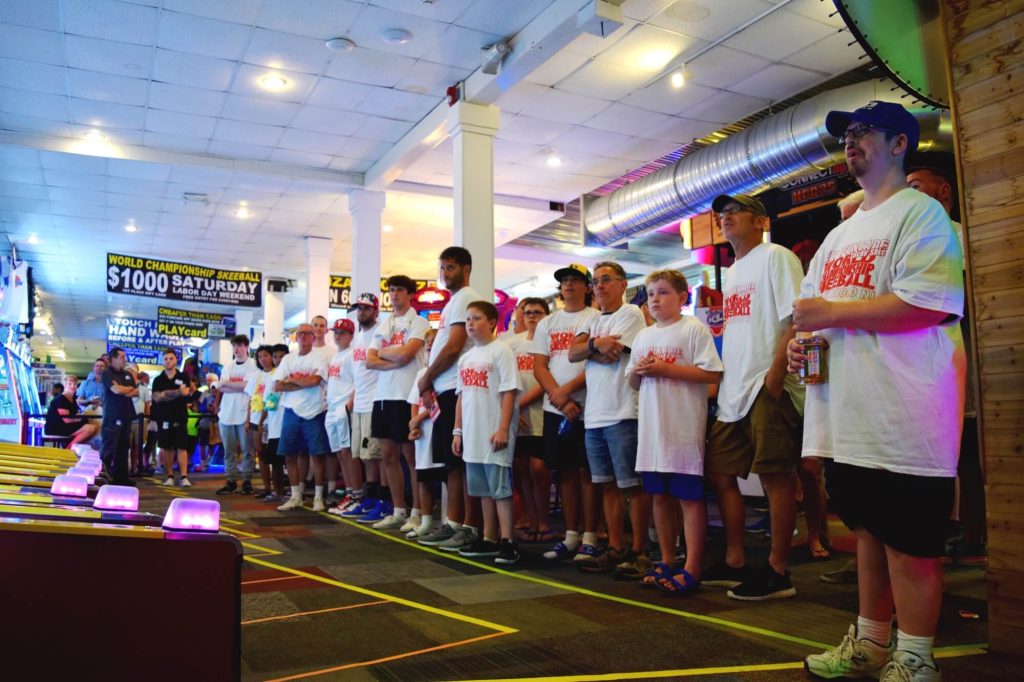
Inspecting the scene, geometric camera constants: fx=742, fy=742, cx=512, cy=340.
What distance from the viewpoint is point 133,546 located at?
4.12 ft

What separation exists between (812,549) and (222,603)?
392 cm

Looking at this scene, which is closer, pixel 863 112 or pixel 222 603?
pixel 222 603

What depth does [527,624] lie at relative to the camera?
9.60ft

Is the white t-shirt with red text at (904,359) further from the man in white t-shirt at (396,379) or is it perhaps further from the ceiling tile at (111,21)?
the ceiling tile at (111,21)

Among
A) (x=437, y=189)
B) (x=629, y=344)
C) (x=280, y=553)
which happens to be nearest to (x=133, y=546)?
(x=629, y=344)

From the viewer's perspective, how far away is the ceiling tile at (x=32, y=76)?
708 centimetres

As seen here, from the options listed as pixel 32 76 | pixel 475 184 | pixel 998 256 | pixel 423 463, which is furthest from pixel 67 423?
pixel 998 256

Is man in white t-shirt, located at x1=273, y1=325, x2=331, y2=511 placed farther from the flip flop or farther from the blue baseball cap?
the blue baseball cap

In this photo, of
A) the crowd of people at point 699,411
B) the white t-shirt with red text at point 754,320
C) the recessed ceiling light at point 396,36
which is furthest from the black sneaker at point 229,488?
the white t-shirt with red text at point 754,320

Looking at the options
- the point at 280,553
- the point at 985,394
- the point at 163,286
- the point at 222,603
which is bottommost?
the point at 280,553

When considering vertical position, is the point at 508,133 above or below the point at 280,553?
above

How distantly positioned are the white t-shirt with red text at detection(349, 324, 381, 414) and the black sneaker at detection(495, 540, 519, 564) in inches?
88.3

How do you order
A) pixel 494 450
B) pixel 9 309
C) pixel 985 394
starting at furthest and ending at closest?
pixel 9 309 → pixel 494 450 → pixel 985 394

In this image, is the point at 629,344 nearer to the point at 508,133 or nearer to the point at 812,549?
the point at 812,549
